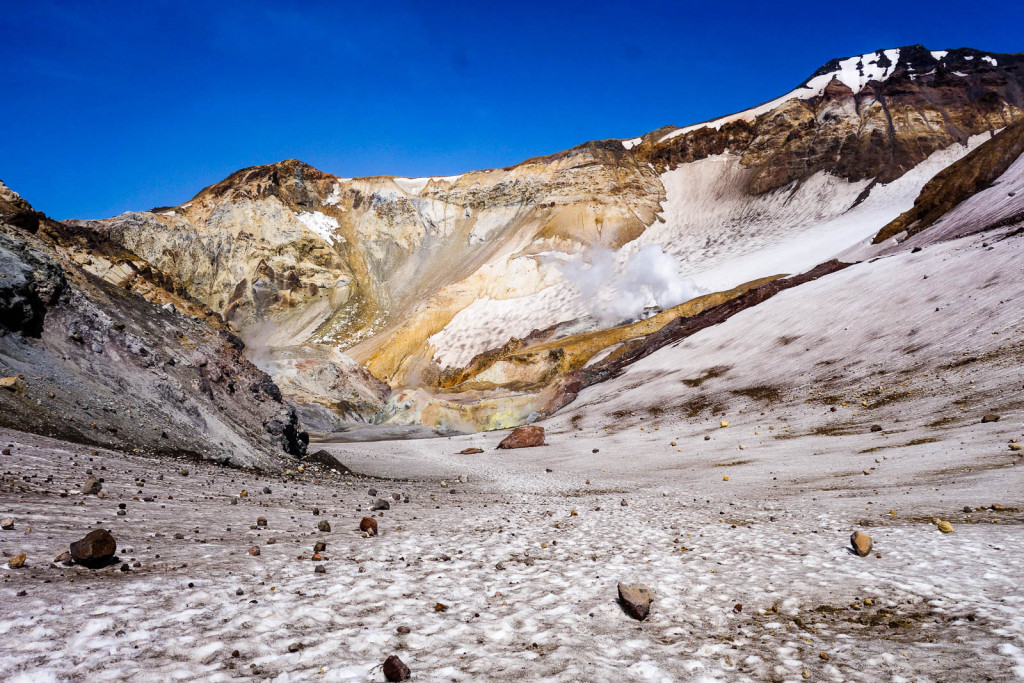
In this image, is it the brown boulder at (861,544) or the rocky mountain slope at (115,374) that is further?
the rocky mountain slope at (115,374)

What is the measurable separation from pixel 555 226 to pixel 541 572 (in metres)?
104

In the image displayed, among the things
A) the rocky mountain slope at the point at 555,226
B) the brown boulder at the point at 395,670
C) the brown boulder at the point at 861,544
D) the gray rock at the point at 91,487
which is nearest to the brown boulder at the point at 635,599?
the brown boulder at the point at 395,670

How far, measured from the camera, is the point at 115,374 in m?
14.4

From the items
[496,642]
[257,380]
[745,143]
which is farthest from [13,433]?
[745,143]

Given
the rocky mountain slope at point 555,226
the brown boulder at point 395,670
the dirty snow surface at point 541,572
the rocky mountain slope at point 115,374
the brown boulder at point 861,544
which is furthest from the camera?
the rocky mountain slope at point 555,226

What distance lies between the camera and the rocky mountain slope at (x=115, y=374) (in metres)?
11.6

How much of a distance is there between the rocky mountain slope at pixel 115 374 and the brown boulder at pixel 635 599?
377 inches

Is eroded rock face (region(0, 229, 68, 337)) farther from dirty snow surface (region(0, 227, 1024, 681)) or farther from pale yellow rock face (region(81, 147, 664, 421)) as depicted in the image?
pale yellow rock face (region(81, 147, 664, 421))

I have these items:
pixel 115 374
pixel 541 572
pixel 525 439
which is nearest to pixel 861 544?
pixel 541 572

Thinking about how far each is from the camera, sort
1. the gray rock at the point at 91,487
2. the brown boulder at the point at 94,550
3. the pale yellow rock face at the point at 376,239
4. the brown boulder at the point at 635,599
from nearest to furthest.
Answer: the brown boulder at the point at 94,550 → the brown boulder at the point at 635,599 → the gray rock at the point at 91,487 → the pale yellow rock face at the point at 376,239

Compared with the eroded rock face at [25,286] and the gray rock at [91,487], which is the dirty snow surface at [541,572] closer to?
the gray rock at [91,487]

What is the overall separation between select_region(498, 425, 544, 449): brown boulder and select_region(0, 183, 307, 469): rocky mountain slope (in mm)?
10489

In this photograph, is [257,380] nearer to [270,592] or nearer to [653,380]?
[270,592]

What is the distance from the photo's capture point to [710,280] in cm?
7812
